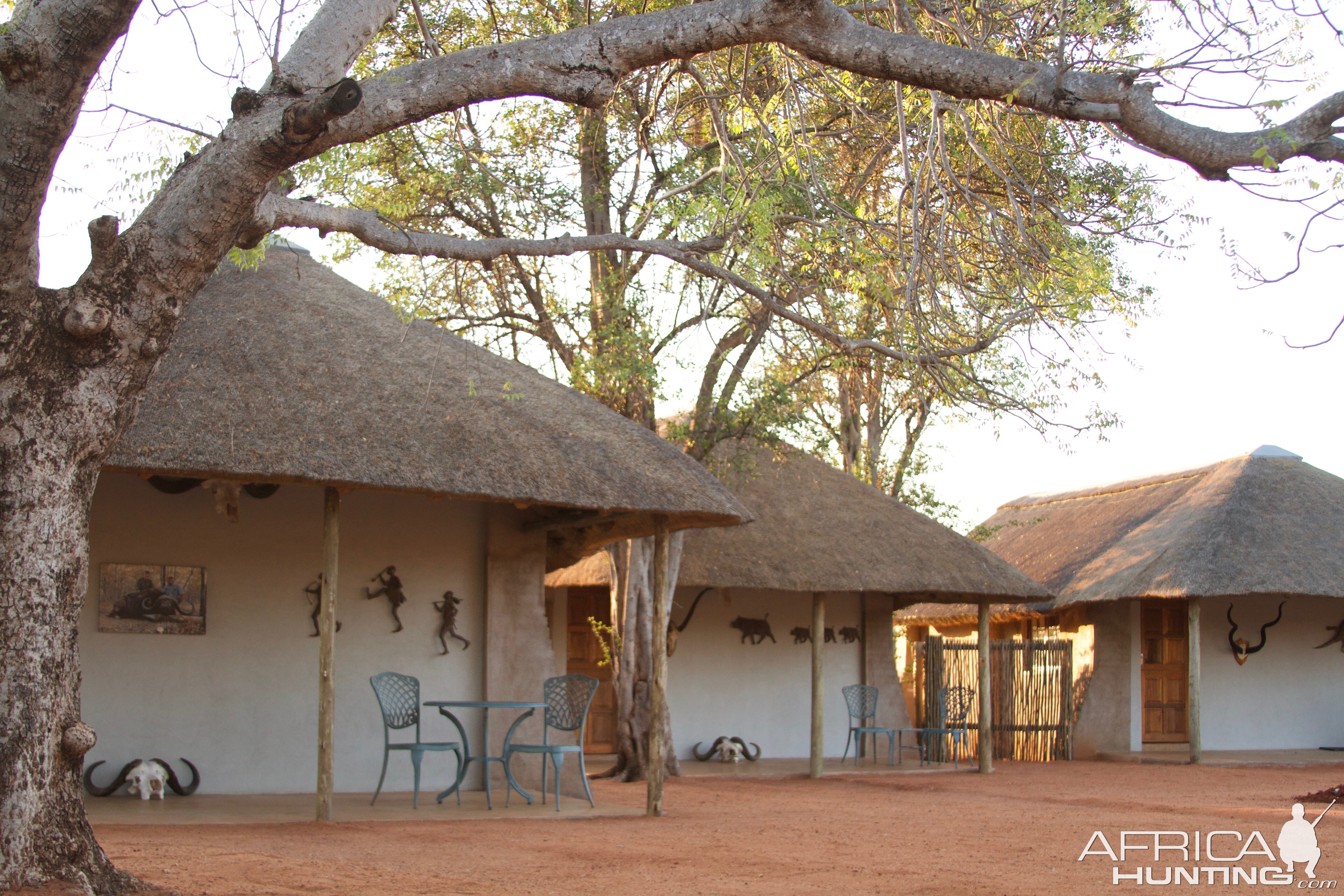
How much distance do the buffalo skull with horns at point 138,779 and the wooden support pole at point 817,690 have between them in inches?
221

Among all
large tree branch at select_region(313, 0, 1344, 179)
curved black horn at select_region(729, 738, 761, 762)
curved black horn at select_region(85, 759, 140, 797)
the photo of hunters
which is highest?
large tree branch at select_region(313, 0, 1344, 179)

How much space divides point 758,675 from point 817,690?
2360mm

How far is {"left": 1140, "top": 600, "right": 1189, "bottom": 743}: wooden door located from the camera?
15.1 metres

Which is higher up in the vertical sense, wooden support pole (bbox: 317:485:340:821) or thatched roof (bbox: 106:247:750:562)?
thatched roof (bbox: 106:247:750:562)

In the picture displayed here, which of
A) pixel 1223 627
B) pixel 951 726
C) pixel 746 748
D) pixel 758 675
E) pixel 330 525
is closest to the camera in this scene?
pixel 330 525

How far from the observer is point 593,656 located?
1391cm

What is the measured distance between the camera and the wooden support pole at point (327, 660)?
23.8 ft

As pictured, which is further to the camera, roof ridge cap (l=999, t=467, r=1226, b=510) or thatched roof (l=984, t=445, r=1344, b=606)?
roof ridge cap (l=999, t=467, r=1226, b=510)

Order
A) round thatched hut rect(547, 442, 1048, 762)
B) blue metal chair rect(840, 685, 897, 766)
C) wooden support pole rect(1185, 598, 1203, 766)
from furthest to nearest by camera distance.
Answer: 1. wooden support pole rect(1185, 598, 1203, 766)
2. blue metal chair rect(840, 685, 897, 766)
3. round thatched hut rect(547, 442, 1048, 762)

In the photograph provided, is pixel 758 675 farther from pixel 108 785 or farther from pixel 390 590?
pixel 108 785

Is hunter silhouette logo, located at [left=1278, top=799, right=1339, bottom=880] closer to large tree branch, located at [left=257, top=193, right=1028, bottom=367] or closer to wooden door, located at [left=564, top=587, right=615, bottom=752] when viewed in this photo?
large tree branch, located at [left=257, top=193, right=1028, bottom=367]

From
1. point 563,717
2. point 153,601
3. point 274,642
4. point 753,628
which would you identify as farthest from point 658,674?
point 753,628

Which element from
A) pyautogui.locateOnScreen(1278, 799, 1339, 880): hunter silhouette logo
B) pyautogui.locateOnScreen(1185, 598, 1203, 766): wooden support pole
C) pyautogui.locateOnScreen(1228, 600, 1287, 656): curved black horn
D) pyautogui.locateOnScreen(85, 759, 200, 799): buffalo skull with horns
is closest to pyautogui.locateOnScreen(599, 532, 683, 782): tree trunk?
pyautogui.locateOnScreen(85, 759, 200, 799): buffalo skull with horns

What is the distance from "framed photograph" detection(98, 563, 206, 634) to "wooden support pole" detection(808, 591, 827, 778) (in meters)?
5.44
